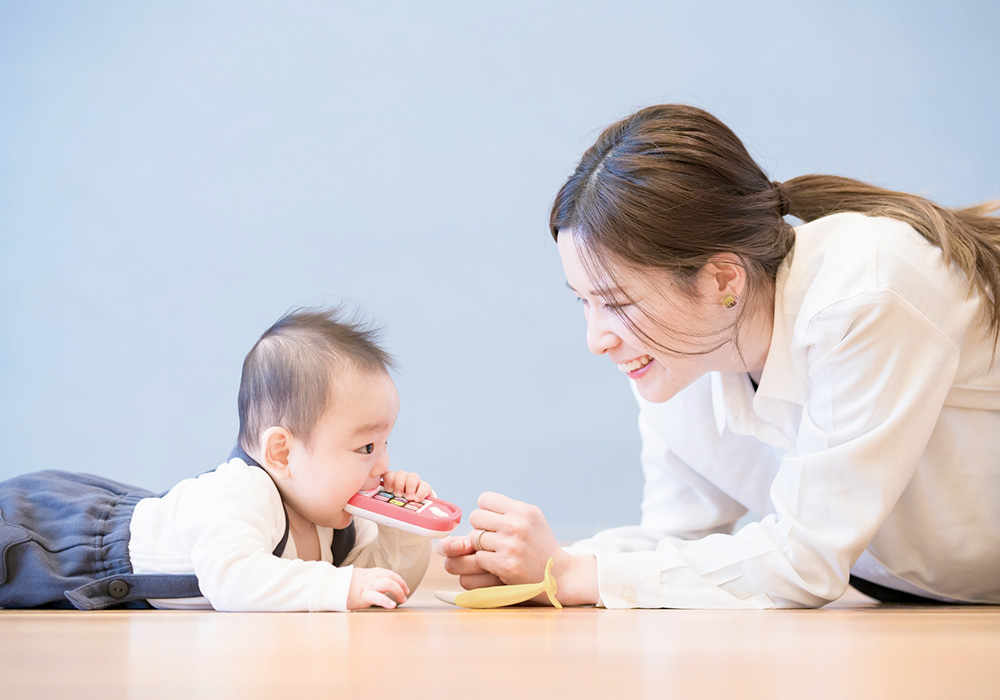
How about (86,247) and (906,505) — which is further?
(86,247)

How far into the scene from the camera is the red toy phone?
3.65 ft

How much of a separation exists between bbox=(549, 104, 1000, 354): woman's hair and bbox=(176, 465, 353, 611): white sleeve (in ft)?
1.55

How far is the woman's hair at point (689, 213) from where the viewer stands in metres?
1.07

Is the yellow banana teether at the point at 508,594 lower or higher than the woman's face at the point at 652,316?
lower

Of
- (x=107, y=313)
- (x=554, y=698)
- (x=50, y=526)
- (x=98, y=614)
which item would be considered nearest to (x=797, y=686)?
(x=554, y=698)

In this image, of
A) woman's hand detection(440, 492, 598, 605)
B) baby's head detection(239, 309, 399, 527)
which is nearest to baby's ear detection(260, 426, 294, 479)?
baby's head detection(239, 309, 399, 527)

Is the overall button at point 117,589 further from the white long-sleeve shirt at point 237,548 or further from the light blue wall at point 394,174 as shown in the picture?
the light blue wall at point 394,174

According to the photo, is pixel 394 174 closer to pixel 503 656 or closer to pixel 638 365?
pixel 638 365

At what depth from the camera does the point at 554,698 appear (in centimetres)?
47

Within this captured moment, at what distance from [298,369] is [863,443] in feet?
2.18

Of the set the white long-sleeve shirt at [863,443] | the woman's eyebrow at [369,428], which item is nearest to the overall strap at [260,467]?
the woman's eyebrow at [369,428]

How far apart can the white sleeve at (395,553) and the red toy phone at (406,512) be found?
0.44 feet

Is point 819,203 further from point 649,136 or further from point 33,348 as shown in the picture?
point 33,348

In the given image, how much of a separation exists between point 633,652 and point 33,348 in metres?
2.31
